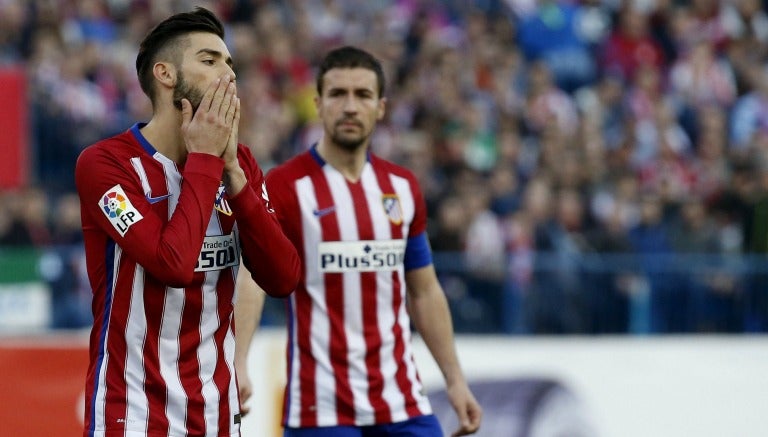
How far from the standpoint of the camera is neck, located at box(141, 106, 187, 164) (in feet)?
13.4

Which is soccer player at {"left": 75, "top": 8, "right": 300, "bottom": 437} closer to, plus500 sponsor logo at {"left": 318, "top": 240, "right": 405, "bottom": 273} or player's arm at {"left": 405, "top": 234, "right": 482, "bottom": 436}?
plus500 sponsor logo at {"left": 318, "top": 240, "right": 405, "bottom": 273}

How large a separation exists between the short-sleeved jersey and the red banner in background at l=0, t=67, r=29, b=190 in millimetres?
4362

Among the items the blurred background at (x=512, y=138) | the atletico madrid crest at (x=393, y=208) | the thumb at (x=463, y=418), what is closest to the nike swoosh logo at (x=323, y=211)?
the atletico madrid crest at (x=393, y=208)

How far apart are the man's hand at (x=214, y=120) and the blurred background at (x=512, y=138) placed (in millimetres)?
4144

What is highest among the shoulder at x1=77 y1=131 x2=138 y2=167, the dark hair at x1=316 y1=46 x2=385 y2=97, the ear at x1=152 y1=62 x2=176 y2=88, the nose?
the dark hair at x1=316 y1=46 x2=385 y2=97

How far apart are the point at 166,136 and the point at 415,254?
6.34 ft

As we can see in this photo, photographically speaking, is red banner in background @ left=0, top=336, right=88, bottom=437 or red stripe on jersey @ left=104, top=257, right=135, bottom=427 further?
red banner in background @ left=0, top=336, right=88, bottom=437

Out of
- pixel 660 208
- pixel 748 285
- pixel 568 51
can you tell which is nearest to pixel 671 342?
pixel 748 285

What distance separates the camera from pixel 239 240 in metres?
4.18

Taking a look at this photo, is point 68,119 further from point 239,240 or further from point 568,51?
point 239,240

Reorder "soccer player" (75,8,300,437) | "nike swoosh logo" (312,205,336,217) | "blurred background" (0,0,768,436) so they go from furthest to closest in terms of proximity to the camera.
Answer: "blurred background" (0,0,768,436) < "nike swoosh logo" (312,205,336,217) < "soccer player" (75,8,300,437)

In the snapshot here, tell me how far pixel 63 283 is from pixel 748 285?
557 cm

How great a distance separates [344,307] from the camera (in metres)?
5.54

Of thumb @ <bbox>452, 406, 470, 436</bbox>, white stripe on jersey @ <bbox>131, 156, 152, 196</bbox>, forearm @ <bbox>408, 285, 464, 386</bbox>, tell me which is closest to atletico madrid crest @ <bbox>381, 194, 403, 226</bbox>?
forearm @ <bbox>408, 285, 464, 386</bbox>
